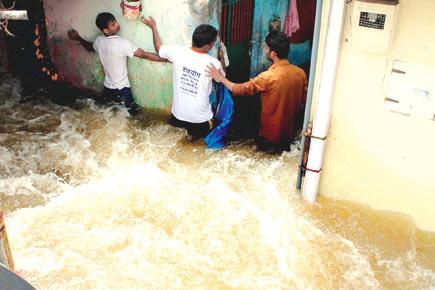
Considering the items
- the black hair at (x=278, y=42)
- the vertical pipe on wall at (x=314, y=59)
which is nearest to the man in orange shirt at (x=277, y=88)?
the black hair at (x=278, y=42)

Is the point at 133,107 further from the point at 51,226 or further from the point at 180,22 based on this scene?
the point at 51,226

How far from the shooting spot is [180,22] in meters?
5.91

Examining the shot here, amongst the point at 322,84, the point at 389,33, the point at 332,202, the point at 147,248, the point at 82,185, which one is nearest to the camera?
the point at 389,33

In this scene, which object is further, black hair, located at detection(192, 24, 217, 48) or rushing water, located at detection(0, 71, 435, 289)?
black hair, located at detection(192, 24, 217, 48)

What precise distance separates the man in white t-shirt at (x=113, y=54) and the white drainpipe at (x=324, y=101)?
8.71 feet

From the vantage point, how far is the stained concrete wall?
585 centimetres

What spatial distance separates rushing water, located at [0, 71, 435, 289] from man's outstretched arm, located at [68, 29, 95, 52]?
136 centimetres

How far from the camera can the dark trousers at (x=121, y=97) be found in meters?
6.58

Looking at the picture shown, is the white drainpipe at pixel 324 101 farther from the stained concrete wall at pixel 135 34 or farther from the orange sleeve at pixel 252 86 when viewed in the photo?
the stained concrete wall at pixel 135 34

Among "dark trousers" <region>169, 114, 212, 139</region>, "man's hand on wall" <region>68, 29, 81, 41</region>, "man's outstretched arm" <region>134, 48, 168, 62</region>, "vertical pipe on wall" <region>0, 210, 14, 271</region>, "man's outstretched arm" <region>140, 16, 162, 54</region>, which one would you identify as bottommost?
"dark trousers" <region>169, 114, 212, 139</region>

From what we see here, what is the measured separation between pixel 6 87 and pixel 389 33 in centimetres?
623

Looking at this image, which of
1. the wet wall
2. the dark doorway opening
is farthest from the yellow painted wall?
the wet wall

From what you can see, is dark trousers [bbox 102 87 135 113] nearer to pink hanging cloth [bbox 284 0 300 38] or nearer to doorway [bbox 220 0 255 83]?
doorway [bbox 220 0 255 83]

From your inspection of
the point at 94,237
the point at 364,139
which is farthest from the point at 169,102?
the point at 364,139
